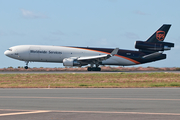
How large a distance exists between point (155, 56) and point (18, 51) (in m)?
24.5

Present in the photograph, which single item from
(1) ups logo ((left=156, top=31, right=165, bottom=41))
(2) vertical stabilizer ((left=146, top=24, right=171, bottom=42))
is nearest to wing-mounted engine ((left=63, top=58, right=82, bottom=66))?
(2) vertical stabilizer ((left=146, top=24, right=171, bottom=42))

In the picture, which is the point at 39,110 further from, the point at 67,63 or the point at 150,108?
the point at 67,63

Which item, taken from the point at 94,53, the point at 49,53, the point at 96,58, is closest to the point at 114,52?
the point at 96,58

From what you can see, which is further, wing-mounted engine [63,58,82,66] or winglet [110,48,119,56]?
wing-mounted engine [63,58,82,66]

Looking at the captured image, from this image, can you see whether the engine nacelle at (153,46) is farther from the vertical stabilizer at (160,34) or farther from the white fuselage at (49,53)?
the white fuselage at (49,53)

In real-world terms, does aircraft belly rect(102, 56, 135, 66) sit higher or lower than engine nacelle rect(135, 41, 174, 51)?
lower

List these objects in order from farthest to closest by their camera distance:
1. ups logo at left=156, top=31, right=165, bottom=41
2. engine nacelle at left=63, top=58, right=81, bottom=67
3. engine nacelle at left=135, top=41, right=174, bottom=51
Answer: ups logo at left=156, top=31, right=165, bottom=41 → engine nacelle at left=135, top=41, right=174, bottom=51 → engine nacelle at left=63, top=58, right=81, bottom=67

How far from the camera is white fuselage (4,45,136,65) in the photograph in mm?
49406

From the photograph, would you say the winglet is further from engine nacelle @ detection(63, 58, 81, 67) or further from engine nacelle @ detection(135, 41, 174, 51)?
engine nacelle @ detection(63, 58, 81, 67)

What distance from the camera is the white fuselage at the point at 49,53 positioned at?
1945 inches

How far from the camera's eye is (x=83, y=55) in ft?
164

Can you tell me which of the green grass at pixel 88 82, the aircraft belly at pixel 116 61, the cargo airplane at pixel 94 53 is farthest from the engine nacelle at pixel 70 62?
the green grass at pixel 88 82

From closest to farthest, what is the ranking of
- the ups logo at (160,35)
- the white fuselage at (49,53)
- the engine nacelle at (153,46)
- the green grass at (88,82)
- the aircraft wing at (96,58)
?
the green grass at (88,82) < the aircraft wing at (96,58) < the engine nacelle at (153,46) < the white fuselage at (49,53) < the ups logo at (160,35)

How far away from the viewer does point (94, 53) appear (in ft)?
165
